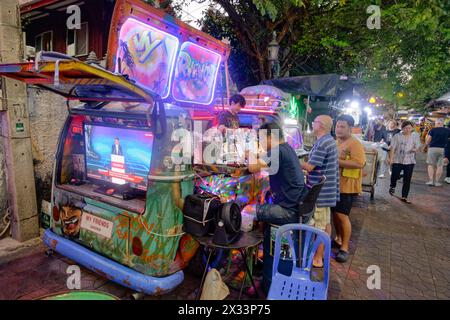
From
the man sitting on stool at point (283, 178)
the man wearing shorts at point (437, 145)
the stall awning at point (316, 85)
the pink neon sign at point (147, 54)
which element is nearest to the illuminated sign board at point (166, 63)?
the pink neon sign at point (147, 54)

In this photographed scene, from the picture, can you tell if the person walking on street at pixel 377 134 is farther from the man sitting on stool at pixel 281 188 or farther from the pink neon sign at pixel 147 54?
the pink neon sign at pixel 147 54

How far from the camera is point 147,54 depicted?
3.48 metres

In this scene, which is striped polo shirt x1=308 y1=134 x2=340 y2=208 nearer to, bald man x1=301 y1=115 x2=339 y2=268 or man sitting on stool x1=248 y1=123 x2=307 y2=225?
bald man x1=301 y1=115 x2=339 y2=268

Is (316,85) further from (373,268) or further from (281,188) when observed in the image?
(281,188)

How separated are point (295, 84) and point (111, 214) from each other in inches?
301

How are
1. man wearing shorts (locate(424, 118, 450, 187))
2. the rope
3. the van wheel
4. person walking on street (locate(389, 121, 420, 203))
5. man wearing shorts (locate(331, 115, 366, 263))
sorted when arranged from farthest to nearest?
man wearing shorts (locate(424, 118, 450, 187)), person walking on street (locate(389, 121, 420, 203)), man wearing shorts (locate(331, 115, 366, 263)), the rope, the van wheel

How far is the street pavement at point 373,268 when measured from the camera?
3359 mm

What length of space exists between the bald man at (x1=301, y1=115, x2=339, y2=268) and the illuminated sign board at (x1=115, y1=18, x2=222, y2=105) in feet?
6.27

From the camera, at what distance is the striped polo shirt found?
3910 mm

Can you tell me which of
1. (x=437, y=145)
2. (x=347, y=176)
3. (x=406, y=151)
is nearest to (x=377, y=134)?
(x=437, y=145)

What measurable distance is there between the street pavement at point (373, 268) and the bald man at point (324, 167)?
67 centimetres

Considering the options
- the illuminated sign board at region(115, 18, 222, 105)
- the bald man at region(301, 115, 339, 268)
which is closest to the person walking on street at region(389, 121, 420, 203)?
the bald man at region(301, 115, 339, 268)
